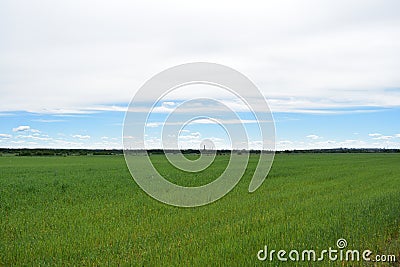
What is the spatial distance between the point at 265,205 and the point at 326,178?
12.5 m

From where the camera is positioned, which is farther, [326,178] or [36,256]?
[326,178]

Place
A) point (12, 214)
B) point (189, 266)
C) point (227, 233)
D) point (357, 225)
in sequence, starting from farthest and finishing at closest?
1. point (12, 214)
2. point (357, 225)
3. point (227, 233)
4. point (189, 266)

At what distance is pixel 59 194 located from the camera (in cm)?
1669

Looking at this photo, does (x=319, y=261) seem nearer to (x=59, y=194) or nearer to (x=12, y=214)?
(x=12, y=214)

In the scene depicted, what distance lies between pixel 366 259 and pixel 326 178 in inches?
711

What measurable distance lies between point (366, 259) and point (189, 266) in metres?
3.07

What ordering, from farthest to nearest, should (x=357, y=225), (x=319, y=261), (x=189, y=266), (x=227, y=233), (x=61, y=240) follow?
1. (x=357, y=225)
2. (x=227, y=233)
3. (x=61, y=240)
4. (x=319, y=261)
5. (x=189, y=266)

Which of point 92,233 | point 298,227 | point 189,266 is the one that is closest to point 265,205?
point 298,227

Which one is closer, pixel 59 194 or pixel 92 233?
pixel 92 233

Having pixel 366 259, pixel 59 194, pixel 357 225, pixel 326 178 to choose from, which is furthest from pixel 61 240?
pixel 326 178

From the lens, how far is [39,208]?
13.5 m

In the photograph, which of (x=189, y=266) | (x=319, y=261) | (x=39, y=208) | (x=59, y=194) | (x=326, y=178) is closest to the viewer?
(x=189, y=266)

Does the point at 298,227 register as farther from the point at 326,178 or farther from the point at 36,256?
the point at 326,178

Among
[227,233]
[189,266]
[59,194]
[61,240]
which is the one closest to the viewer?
[189,266]
